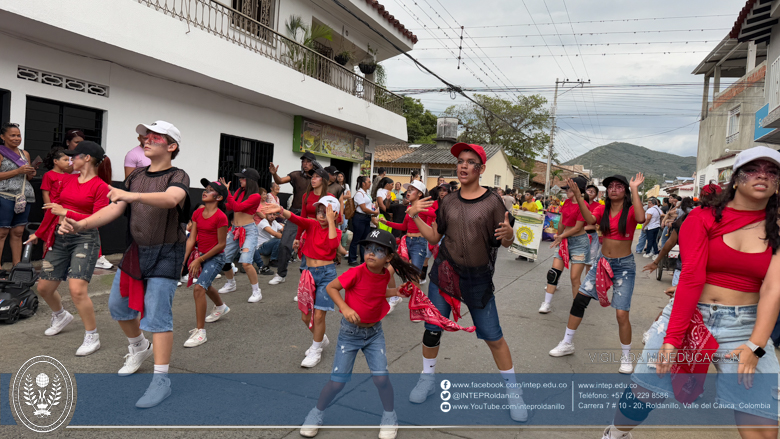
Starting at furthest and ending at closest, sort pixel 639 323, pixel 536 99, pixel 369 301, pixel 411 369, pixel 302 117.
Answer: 1. pixel 536 99
2. pixel 302 117
3. pixel 639 323
4. pixel 411 369
5. pixel 369 301

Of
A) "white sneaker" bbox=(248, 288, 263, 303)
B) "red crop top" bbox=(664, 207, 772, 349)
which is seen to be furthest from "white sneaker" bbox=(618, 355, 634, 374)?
"white sneaker" bbox=(248, 288, 263, 303)

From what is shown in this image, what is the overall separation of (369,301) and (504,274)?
791 cm

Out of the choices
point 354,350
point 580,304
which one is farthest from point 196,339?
point 580,304

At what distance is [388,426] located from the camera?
11.0 feet

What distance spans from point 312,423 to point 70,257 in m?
3.15

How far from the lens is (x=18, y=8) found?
6.52 meters

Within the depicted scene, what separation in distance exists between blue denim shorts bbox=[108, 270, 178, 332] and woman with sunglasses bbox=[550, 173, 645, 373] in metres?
3.80

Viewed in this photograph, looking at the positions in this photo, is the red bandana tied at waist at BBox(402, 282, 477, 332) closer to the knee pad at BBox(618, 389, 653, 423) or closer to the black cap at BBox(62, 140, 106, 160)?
the knee pad at BBox(618, 389, 653, 423)

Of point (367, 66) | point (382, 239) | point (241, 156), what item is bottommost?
point (382, 239)

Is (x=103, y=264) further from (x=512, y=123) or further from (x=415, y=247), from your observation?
(x=512, y=123)

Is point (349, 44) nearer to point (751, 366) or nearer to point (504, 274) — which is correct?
point (504, 274)

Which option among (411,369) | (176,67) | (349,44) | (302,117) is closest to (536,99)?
(349,44)

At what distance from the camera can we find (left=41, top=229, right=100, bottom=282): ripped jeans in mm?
4652

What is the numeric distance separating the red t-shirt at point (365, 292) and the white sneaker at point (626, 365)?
2834 mm
